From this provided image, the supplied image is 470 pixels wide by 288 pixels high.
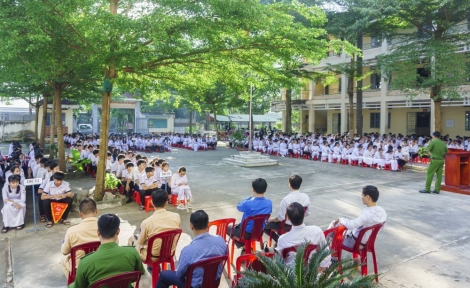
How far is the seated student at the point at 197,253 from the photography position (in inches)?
143

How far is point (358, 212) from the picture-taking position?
862 centimetres

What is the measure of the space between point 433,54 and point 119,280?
15835 millimetres

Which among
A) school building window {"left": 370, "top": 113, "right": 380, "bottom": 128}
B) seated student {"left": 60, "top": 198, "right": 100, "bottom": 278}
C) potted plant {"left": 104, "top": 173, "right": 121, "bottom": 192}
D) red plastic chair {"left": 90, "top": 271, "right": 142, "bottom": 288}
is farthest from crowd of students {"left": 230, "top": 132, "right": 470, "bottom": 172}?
red plastic chair {"left": 90, "top": 271, "right": 142, "bottom": 288}

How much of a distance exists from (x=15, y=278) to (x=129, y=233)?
2.28 metres

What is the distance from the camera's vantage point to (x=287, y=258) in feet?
13.8

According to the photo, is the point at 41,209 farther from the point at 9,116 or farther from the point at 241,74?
the point at 9,116

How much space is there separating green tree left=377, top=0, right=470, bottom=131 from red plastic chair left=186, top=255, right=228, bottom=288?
573 inches

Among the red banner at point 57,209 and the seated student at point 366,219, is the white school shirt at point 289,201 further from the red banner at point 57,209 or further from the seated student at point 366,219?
the red banner at point 57,209

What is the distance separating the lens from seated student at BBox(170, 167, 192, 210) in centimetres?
895

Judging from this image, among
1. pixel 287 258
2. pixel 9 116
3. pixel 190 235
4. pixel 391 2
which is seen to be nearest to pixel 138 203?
pixel 190 235

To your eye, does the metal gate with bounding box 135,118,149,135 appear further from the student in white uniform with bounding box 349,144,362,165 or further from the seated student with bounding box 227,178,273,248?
the seated student with bounding box 227,178,273,248

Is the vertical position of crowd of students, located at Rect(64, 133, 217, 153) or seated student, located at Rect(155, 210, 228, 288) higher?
crowd of students, located at Rect(64, 133, 217, 153)

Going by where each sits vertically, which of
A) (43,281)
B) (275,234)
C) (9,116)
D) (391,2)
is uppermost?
(391,2)

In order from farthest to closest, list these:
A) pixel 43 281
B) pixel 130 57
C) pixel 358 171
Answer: pixel 358 171, pixel 130 57, pixel 43 281
